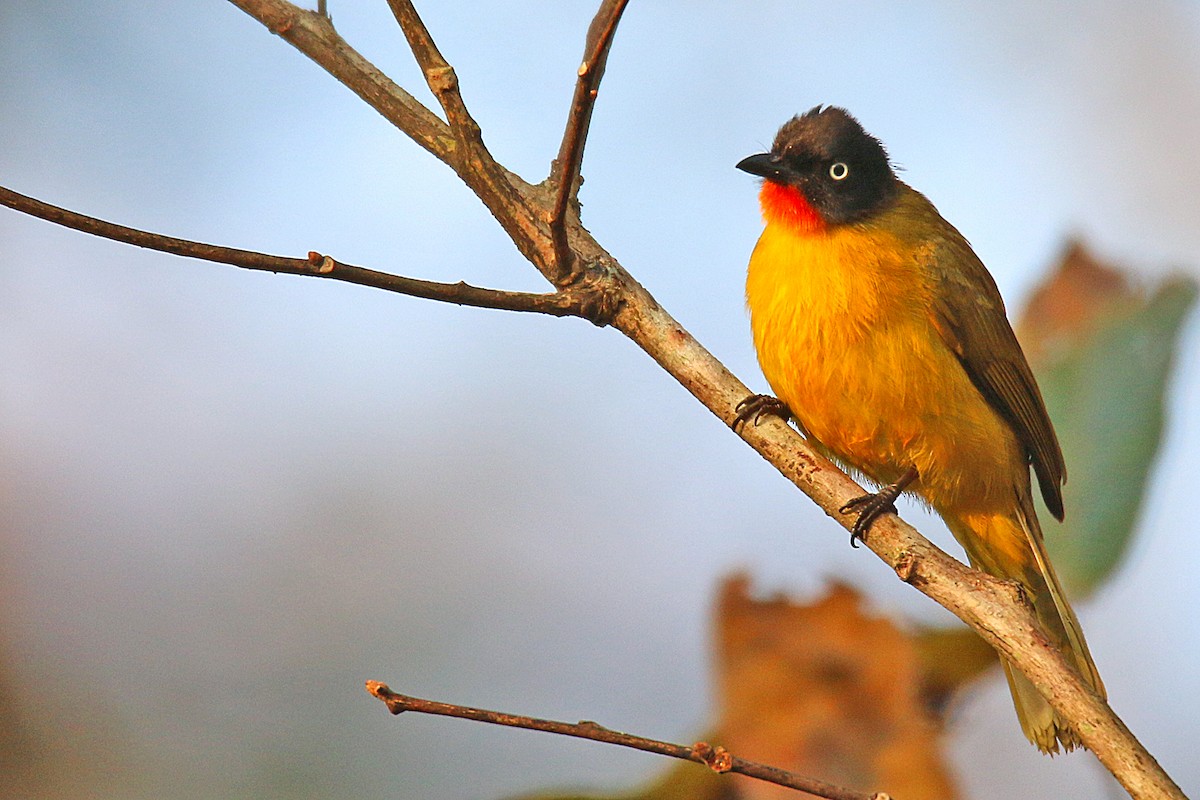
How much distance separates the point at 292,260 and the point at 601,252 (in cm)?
71

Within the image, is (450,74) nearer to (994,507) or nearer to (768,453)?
(768,453)

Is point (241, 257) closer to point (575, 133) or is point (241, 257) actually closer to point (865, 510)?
point (575, 133)

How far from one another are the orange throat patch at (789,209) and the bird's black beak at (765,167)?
24 millimetres

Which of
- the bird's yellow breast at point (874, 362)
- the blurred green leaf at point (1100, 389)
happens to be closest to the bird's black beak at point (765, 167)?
the bird's yellow breast at point (874, 362)

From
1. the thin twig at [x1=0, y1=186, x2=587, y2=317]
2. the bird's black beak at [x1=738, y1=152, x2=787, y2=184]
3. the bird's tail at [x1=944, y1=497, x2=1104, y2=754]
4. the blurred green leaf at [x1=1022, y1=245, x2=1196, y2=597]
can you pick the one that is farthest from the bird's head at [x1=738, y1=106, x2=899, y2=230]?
the thin twig at [x1=0, y1=186, x2=587, y2=317]

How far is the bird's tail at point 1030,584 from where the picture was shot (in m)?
2.68

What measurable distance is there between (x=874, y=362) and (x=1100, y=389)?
684mm

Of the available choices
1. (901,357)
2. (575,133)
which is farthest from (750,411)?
(901,357)

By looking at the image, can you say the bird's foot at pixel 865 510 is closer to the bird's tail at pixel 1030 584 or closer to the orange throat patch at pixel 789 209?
the bird's tail at pixel 1030 584

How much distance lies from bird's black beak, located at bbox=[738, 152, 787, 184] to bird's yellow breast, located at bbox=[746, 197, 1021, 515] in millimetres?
155

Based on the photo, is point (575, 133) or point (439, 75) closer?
point (575, 133)

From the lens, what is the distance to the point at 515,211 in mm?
2146

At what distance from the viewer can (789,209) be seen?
117 inches

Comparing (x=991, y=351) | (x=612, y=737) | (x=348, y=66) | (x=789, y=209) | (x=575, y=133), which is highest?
(x=789, y=209)
